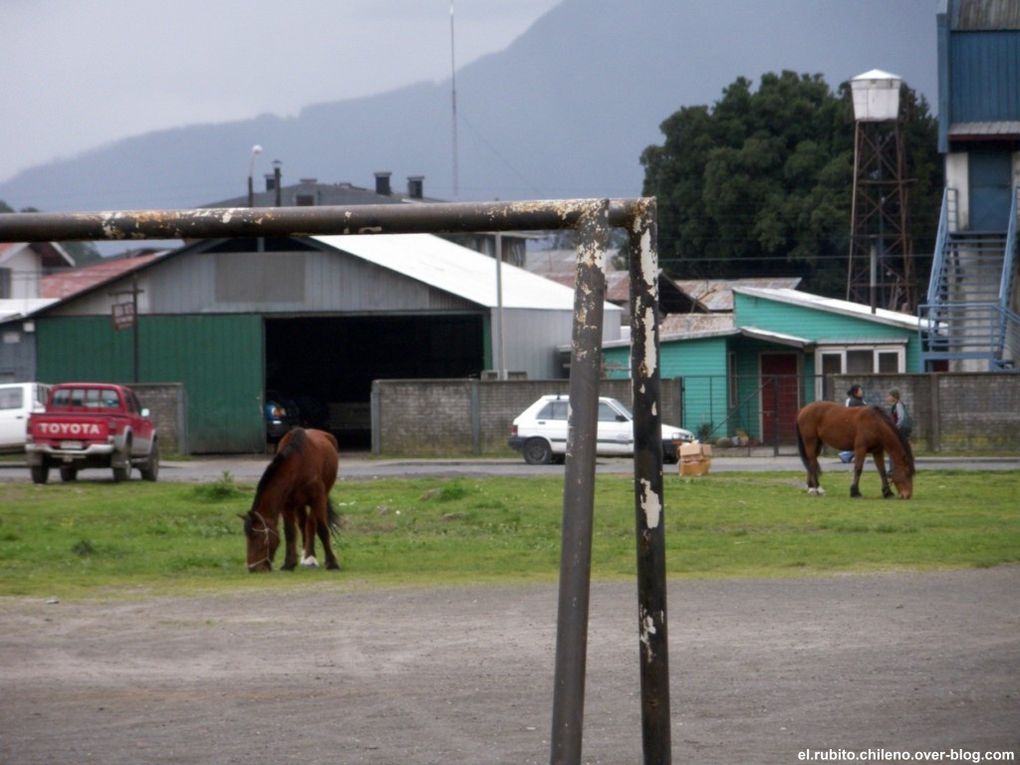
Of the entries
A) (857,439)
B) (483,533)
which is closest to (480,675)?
(483,533)

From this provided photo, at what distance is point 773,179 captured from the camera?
77062 mm

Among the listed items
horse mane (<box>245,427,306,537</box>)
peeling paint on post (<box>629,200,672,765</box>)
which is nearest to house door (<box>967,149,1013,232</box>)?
horse mane (<box>245,427,306,537</box>)

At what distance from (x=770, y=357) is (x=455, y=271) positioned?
39.7 feet

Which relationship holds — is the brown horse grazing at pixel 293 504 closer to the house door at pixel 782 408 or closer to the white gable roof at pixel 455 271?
the white gable roof at pixel 455 271

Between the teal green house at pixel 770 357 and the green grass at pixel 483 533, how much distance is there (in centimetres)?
1525

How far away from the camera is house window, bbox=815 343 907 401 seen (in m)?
45.9

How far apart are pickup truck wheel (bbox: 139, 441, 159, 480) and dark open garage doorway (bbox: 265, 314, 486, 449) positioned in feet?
78.4

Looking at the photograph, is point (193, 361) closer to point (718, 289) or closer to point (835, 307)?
point (835, 307)

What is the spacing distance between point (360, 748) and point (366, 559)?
8781 millimetres

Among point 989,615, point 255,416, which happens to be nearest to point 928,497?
point 989,615

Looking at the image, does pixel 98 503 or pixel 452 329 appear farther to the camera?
pixel 452 329

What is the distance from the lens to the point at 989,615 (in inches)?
464

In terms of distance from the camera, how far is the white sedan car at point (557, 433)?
35188mm

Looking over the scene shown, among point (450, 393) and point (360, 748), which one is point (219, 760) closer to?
point (360, 748)
